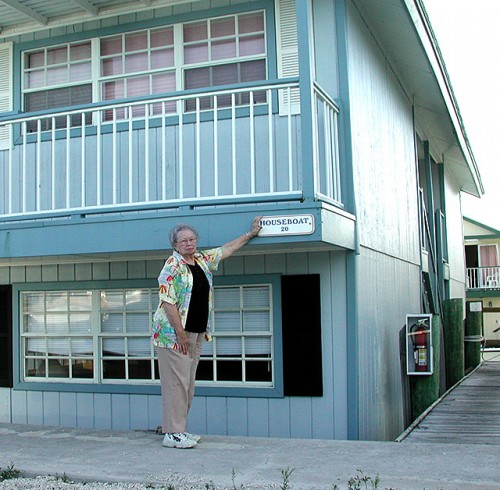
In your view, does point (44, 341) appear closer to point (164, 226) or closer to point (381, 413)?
point (164, 226)

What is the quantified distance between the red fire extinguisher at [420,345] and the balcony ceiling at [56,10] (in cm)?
496

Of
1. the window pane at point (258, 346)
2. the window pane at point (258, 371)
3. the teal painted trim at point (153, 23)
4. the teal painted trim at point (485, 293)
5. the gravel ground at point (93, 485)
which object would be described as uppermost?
the teal painted trim at point (153, 23)

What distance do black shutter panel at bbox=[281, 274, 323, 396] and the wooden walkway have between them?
3.79 feet

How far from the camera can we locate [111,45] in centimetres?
909

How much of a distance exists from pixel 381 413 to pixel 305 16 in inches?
178

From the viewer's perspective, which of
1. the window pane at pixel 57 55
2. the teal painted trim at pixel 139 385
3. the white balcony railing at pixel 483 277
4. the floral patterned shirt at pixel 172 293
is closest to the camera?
the floral patterned shirt at pixel 172 293

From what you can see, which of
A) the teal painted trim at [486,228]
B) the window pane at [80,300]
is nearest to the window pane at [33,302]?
the window pane at [80,300]

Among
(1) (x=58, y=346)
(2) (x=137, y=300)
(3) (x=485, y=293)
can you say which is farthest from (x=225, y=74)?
(3) (x=485, y=293)

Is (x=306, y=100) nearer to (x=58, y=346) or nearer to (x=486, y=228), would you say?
(x=58, y=346)

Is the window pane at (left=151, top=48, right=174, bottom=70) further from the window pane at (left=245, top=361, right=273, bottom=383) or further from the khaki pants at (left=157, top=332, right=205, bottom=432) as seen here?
the khaki pants at (left=157, top=332, right=205, bottom=432)

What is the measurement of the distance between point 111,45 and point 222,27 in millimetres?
1398

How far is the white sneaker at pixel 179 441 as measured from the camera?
6559 millimetres

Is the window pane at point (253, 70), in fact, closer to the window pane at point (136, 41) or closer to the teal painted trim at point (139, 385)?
the window pane at point (136, 41)

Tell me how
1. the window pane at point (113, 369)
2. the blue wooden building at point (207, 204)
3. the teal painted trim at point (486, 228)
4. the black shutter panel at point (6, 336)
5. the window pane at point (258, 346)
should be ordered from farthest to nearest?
the teal painted trim at point (486, 228) < the black shutter panel at point (6, 336) < the window pane at point (113, 369) < the window pane at point (258, 346) < the blue wooden building at point (207, 204)
